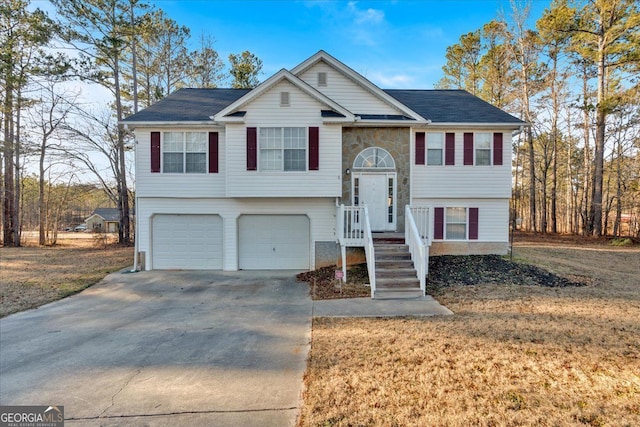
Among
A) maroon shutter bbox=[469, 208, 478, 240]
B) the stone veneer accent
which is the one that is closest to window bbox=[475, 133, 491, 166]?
maroon shutter bbox=[469, 208, 478, 240]

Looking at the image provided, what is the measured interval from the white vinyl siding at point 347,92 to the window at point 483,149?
3.29 meters

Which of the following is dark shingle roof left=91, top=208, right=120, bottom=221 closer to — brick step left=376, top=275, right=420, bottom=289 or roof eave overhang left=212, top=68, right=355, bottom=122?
roof eave overhang left=212, top=68, right=355, bottom=122

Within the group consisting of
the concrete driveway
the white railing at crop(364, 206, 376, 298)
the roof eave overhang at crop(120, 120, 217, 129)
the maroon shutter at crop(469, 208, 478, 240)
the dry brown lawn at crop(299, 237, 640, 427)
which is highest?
the roof eave overhang at crop(120, 120, 217, 129)

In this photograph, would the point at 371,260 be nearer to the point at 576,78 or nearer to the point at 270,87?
the point at 270,87

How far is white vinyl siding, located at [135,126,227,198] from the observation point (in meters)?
11.0

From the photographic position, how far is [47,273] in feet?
34.7

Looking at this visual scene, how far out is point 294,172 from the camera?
34.2 ft

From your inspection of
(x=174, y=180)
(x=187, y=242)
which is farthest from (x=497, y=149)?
(x=187, y=242)

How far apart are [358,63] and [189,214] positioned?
46.9 feet

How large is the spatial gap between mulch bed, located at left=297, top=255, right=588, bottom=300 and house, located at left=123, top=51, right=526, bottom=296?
1032mm

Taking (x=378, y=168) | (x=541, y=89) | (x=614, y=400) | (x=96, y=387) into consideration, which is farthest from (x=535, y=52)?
(x=96, y=387)

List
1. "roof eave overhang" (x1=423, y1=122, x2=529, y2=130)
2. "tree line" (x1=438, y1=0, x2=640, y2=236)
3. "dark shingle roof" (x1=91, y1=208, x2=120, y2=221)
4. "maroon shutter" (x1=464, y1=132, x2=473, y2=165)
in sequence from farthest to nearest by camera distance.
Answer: "dark shingle roof" (x1=91, y1=208, x2=120, y2=221) < "tree line" (x1=438, y1=0, x2=640, y2=236) < "maroon shutter" (x1=464, y1=132, x2=473, y2=165) < "roof eave overhang" (x1=423, y1=122, x2=529, y2=130)

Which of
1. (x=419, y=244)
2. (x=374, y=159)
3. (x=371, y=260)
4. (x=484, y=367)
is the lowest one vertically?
(x=484, y=367)

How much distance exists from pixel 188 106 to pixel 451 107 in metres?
10.6
